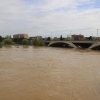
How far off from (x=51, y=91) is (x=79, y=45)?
47037 millimetres

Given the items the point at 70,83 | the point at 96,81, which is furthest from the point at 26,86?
the point at 96,81

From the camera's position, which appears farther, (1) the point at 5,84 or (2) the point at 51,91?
(1) the point at 5,84

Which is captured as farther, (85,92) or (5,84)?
(5,84)

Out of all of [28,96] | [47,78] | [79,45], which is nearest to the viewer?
[28,96]

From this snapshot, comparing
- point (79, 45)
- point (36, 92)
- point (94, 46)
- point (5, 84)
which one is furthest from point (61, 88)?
point (79, 45)

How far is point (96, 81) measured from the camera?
1038 cm

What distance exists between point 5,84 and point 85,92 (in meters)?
4.02

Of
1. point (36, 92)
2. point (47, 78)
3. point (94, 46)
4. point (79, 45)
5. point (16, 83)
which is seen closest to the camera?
point (36, 92)

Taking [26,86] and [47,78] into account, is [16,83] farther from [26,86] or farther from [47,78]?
[47,78]

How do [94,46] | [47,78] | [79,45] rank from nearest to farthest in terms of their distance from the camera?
1. [47,78]
2. [94,46]
3. [79,45]

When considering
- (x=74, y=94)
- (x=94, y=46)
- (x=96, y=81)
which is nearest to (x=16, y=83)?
(x=74, y=94)

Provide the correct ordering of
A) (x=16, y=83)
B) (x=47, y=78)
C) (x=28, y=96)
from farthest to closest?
(x=47, y=78) → (x=16, y=83) → (x=28, y=96)

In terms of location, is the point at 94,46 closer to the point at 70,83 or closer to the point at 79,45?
the point at 79,45

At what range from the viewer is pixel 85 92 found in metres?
8.38
